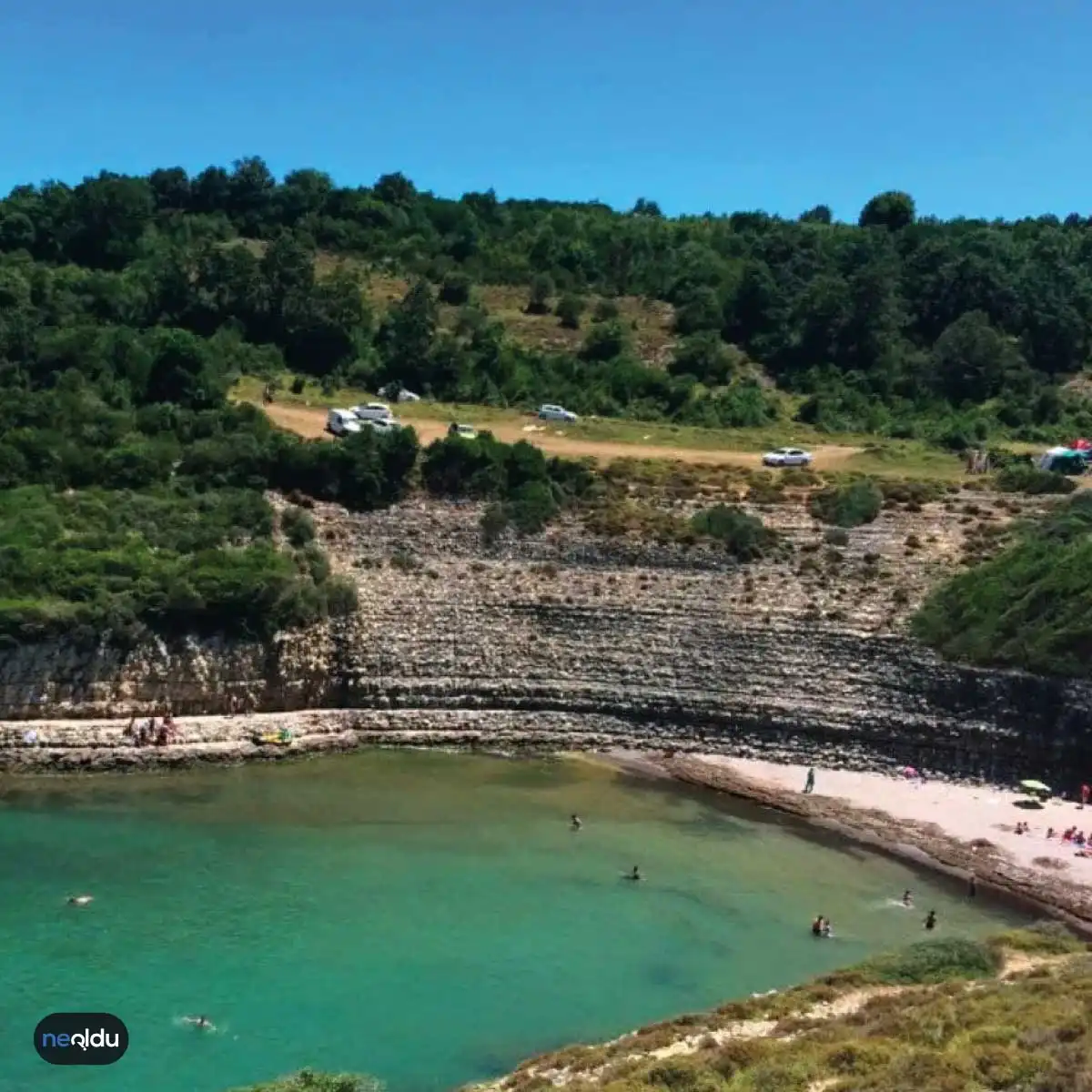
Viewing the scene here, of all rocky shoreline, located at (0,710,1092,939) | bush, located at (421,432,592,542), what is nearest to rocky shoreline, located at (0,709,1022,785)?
rocky shoreline, located at (0,710,1092,939)

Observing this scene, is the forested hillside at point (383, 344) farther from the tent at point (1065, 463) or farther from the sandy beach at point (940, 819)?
the sandy beach at point (940, 819)

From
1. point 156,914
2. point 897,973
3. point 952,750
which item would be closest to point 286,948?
point 156,914

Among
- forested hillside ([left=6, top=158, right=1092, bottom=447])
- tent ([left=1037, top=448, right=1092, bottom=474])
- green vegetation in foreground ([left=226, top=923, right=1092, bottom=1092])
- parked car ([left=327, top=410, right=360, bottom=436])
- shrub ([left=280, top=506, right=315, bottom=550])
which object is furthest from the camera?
forested hillside ([left=6, top=158, right=1092, bottom=447])

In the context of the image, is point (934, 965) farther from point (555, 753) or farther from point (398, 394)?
point (398, 394)

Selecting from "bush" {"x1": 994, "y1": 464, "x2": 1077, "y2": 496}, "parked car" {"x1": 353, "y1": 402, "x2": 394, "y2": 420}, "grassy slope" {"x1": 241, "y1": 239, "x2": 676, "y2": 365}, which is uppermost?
"grassy slope" {"x1": 241, "y1": 239, "x2": 676, "y2": 365}

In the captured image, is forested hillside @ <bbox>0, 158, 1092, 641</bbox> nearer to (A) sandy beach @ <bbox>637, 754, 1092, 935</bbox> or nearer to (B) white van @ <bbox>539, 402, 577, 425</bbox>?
(B) white van @ <bbox>539, 402, 577, 425</bbox>

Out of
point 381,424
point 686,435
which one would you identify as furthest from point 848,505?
point 381,424

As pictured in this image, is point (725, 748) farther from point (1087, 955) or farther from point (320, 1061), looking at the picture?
point (320, 1061)
